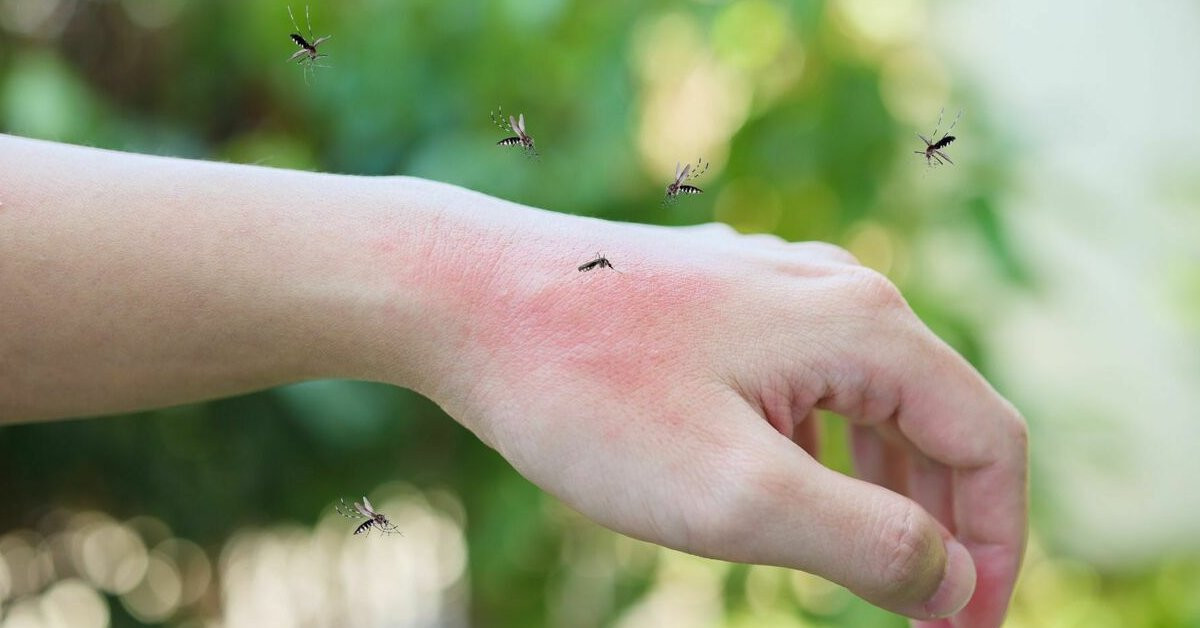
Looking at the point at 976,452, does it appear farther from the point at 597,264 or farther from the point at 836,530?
the point at 597,264

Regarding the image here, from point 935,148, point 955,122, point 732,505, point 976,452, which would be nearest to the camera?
point 732,505

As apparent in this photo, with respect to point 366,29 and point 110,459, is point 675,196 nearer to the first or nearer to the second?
point 366,29

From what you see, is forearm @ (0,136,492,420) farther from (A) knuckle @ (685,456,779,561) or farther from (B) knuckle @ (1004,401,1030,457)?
(B) knuckle @ (1004,401,1030,457)

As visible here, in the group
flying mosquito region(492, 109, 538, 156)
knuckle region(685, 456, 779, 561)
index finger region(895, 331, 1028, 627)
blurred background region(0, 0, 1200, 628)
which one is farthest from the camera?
blurred background region(0, 0, 1200, 628)

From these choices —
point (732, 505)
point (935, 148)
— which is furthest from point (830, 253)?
point (935, 148)

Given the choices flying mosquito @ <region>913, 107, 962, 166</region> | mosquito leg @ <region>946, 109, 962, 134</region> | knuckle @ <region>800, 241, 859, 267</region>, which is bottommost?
knuckle @ <region>800, 241, 859, 267</region>

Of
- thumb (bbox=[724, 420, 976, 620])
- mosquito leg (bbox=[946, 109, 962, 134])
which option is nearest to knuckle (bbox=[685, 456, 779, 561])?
thumb (bbox=[724, 420, 976, 620])
